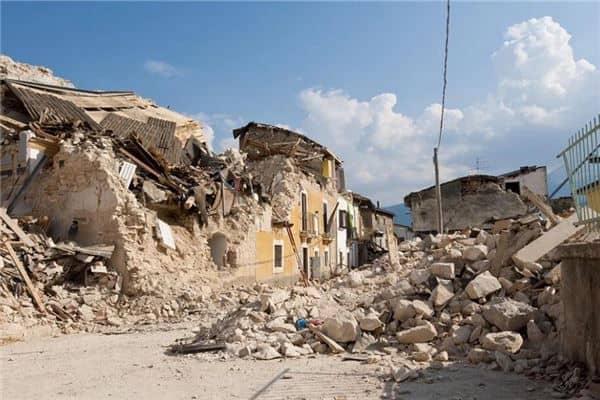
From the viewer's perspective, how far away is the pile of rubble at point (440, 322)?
6586 millimetres

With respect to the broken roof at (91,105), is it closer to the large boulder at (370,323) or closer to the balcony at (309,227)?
the balcony at (309,227)

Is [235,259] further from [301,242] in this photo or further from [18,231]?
[18,231]

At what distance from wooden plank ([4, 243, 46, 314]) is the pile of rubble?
467 centimetres

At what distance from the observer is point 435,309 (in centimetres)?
816

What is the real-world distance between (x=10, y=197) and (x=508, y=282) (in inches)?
580

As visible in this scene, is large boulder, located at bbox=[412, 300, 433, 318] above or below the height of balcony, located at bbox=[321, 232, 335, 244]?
below

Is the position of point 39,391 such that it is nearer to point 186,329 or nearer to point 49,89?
point 186,329

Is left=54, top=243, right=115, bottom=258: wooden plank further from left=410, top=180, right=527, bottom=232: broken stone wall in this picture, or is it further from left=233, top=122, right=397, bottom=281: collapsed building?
left=410, top=180, right=527, bottom=232: broken stone wall

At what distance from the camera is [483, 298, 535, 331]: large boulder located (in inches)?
277

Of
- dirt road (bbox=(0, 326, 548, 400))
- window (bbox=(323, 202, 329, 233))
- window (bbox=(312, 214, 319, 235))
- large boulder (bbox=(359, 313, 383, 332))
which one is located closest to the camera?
dirt road (bbox=(0, 326, 548, 400))

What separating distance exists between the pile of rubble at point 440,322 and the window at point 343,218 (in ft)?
73.3

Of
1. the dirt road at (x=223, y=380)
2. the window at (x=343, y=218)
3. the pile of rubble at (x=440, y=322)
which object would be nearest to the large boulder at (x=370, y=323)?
the pile of rubble at (x=440, y=322)

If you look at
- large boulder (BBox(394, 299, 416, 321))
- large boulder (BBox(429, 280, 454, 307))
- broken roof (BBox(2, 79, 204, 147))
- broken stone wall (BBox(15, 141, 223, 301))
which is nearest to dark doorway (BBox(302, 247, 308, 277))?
broken roof (BBox(2, 79, 204, 147))

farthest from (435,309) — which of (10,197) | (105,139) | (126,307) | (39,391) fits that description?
(10,197)
